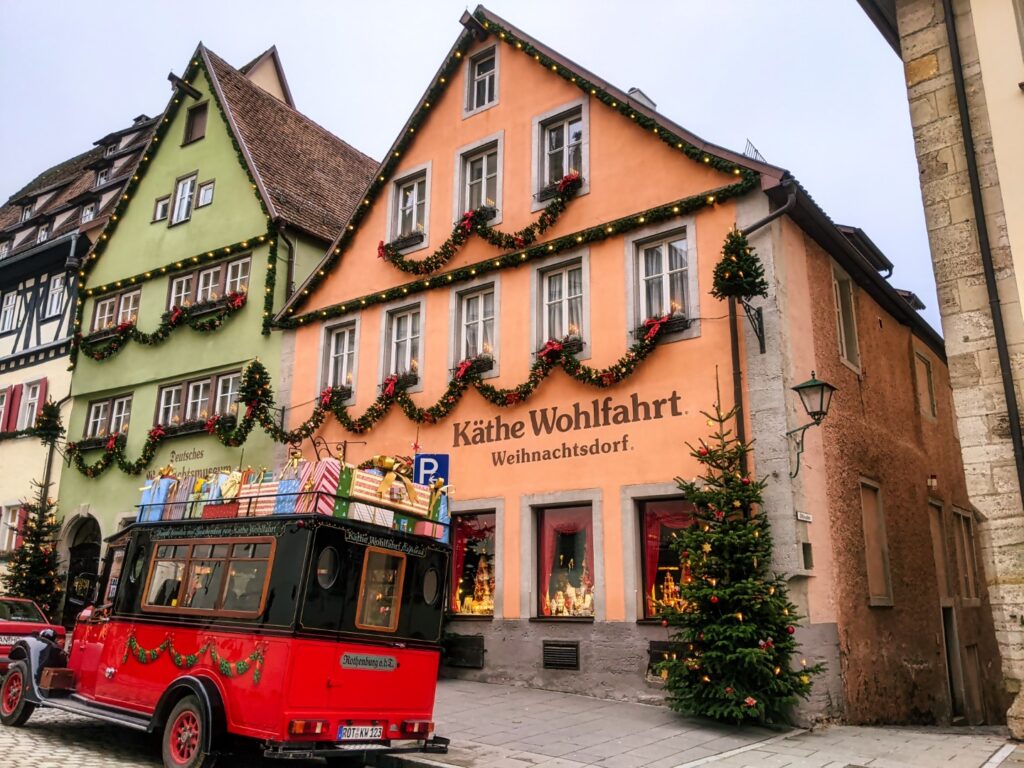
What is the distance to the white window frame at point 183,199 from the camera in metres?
22.3

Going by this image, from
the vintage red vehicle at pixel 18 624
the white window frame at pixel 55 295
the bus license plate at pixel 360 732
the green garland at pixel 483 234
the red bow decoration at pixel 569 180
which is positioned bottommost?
the bus license plate at pixel 360 732

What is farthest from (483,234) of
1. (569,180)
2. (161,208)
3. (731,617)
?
(161,208)

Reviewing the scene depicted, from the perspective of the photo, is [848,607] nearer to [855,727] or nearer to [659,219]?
[855,727]

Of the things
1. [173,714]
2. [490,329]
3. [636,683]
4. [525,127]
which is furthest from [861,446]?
[173,714]

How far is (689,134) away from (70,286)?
18429mm

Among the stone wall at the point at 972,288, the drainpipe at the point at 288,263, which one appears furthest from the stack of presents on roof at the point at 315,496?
the drainpipe at the point at 288,263

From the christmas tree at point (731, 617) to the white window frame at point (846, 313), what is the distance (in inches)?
175

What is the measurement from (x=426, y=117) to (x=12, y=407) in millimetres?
14923

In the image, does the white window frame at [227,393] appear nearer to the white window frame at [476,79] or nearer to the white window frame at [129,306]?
the white window frame at [129,306]

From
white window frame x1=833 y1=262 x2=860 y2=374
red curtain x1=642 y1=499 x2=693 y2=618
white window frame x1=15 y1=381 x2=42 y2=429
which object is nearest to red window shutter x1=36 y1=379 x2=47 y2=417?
white window frame x1=15 y1=381 x2=42 y2=429

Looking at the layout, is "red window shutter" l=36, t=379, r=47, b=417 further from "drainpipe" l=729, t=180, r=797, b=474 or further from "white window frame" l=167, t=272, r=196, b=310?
"drainpipe" l=729, t=180, r=797, b=474

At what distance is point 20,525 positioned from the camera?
22156 mm

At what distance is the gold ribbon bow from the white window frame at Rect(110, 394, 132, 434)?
1423 centimetres

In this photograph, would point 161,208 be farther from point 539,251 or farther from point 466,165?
point 539,251
